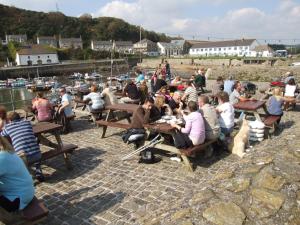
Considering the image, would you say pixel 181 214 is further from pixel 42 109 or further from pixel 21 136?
pixel 42 109

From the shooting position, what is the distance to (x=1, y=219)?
337cm

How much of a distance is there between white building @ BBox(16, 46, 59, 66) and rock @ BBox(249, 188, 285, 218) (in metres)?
90.9

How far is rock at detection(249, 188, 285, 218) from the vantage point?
3.01 m

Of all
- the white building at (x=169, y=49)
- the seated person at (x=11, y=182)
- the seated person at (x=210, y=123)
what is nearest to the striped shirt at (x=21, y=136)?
the seated person at (x=11, y=182)

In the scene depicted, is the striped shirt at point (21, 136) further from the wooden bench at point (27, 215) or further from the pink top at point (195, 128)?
the pink top at point (195, 128)

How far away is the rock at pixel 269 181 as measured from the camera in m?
3.44

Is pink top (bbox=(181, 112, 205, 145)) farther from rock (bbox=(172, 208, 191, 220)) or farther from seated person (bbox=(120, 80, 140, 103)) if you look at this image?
seated person (bbox=(120, 80, 140, 103))

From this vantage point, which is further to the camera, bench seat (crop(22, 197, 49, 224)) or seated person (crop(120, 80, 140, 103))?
seated person (crop(120, 80, 140, 103))

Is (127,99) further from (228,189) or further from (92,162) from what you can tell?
(228,189)

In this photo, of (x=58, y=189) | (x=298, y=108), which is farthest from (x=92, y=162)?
(x=298, y=108)

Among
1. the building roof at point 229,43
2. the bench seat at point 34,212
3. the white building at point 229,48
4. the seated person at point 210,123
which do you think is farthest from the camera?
the building roof at point 229,43

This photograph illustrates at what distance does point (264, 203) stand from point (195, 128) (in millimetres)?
2692

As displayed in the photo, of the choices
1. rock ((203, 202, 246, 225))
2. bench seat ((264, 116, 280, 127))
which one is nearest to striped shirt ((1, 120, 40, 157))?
rock ((203, 202, 246, 225))

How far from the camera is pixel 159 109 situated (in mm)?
7715
